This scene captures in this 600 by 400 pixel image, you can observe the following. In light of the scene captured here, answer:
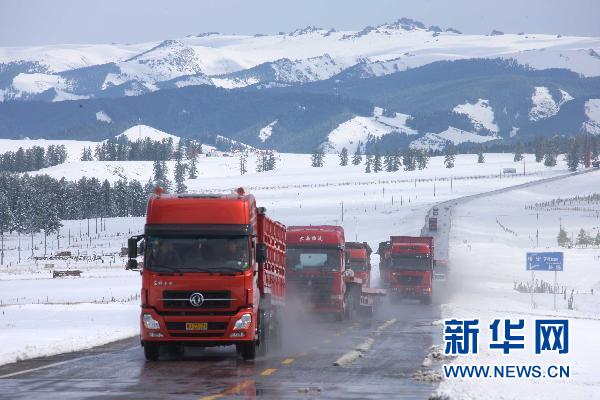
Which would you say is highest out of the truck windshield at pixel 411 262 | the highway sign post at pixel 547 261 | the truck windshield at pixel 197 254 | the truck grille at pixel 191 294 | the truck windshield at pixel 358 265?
the truck windshield at pixel 197 254

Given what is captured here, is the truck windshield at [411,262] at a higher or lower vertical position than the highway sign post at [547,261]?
lower

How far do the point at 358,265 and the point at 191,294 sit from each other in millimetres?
35721

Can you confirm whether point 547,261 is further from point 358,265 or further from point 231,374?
point 231,374

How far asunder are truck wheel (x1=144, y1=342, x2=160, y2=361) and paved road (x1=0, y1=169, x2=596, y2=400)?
0.23 m

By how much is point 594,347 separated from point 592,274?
61.8m

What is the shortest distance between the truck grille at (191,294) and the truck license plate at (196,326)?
35 cm

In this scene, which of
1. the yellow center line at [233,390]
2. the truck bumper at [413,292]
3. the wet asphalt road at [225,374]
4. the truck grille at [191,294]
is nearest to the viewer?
the yellow center line at [233,390]

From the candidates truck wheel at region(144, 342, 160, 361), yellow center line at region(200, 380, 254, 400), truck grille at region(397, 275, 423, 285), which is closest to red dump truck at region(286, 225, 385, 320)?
truck wheel at region(144, 342, 160, 361)

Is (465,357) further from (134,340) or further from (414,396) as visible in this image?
(134,340)

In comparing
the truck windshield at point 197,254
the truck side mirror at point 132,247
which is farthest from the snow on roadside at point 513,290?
the truck side mirror at point 132,247

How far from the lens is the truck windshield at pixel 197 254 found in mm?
26719

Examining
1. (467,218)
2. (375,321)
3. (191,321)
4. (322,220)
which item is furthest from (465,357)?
(322,220)

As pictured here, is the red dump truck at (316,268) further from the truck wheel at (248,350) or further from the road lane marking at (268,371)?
the road lane marking at (268,371)

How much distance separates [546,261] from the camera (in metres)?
58.2
